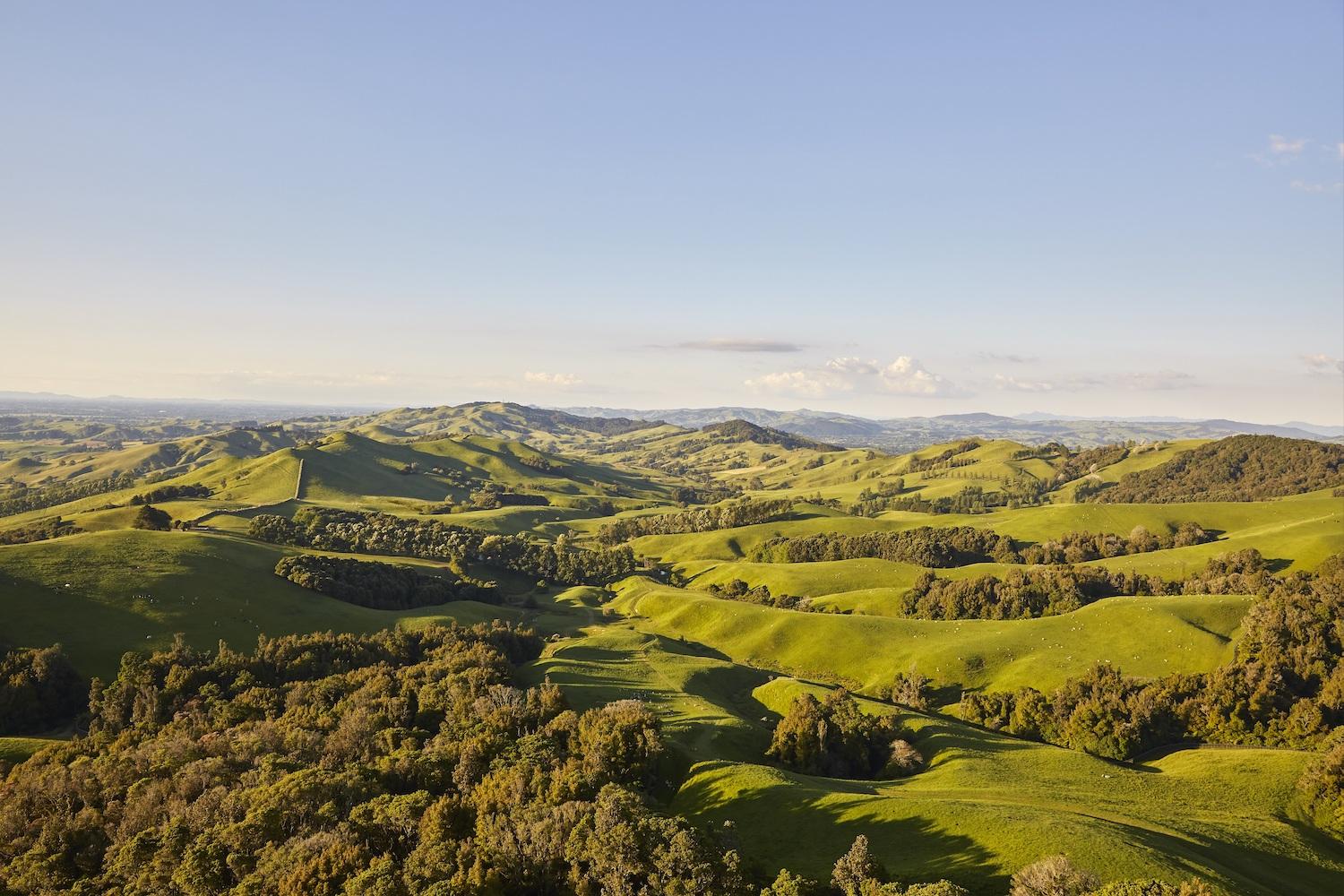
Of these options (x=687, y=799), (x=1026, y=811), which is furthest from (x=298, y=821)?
(x=1026, y=811)

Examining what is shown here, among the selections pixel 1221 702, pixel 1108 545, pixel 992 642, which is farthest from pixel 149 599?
pixel 1108 545

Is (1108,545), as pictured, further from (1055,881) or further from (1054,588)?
(1055,881)

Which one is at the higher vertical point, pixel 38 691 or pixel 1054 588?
pixel 1054 588

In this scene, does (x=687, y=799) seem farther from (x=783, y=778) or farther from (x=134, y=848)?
(x=134, y=848)

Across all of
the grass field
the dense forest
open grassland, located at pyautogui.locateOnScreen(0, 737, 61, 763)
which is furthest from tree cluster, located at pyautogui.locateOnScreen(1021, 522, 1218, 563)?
open grassland, located at pyautogui.locateOnScreen(0, 737, 61, 763)

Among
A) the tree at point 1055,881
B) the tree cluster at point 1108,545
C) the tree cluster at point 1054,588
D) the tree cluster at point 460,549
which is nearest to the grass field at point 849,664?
the tree at point 1055,881

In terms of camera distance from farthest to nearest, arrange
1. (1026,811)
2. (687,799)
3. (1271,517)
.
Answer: (1271,517) < (687,799) < (1026,811)
